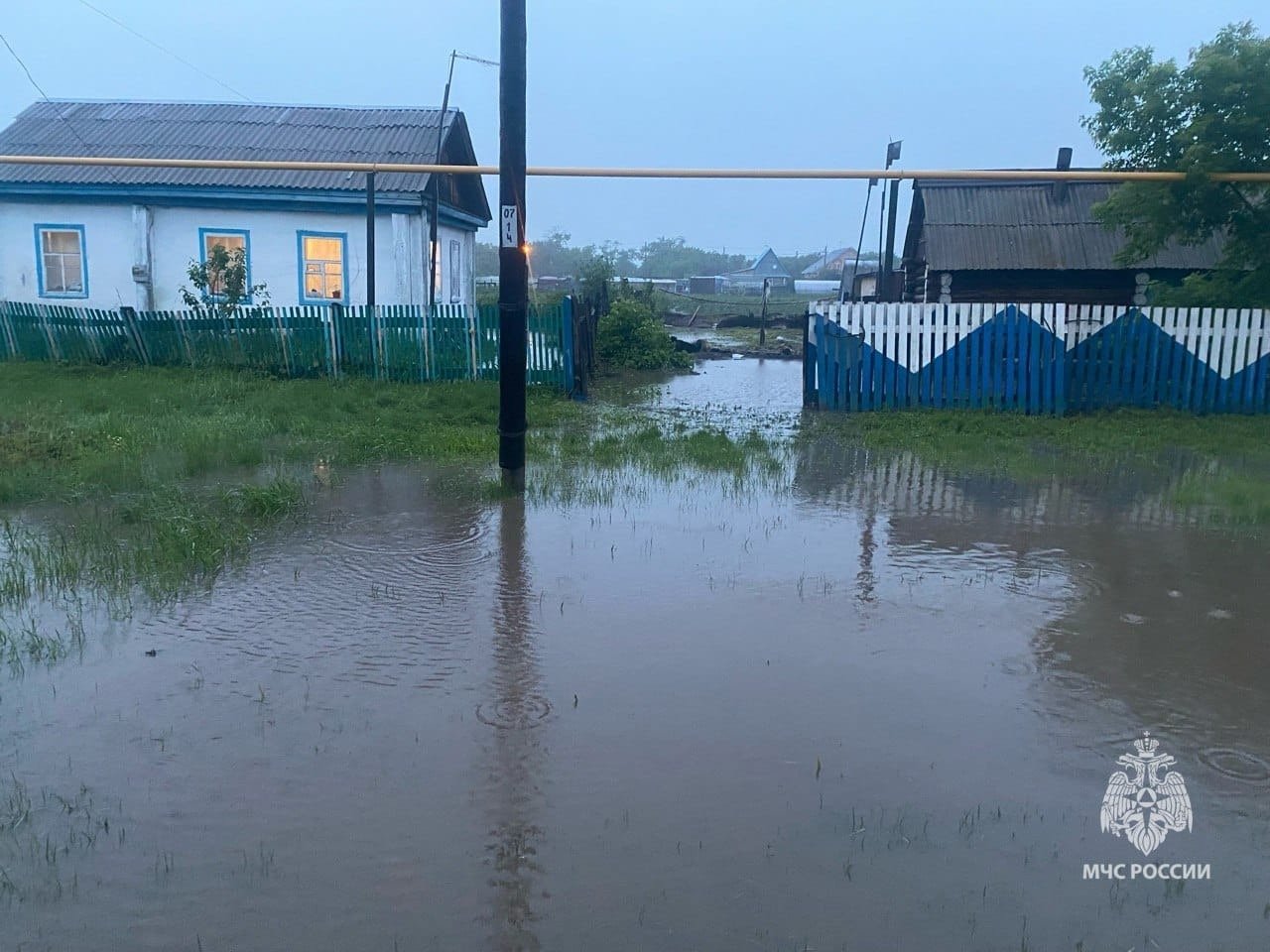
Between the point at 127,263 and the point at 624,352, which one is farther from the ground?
the point at 127,263

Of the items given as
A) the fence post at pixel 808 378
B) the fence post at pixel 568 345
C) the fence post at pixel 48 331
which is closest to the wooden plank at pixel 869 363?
the fence post at pixel 808 378

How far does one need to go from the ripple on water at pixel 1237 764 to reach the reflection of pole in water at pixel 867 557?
2277 millimetres

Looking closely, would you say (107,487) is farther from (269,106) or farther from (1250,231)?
(269,106)

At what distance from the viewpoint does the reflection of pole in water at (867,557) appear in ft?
21.4

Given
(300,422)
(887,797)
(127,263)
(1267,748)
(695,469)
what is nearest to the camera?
(887,797)

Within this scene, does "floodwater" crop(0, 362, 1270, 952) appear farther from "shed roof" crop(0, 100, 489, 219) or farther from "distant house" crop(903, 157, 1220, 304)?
"distant house" crop(903, 157, 1220, 304)

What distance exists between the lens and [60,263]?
71.7 ft

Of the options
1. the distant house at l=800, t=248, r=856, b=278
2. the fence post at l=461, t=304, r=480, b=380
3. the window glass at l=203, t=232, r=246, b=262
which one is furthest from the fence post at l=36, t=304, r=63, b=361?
the distant house at l=800, t=248, r=856, b=278

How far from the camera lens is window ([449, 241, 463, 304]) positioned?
80.5ft

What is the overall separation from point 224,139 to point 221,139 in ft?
0.20

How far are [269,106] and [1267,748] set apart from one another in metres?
23.5

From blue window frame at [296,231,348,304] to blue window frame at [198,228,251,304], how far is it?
3.36ft

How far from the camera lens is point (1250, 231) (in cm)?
1413

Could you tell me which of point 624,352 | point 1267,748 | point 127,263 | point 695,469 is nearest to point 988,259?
point 624,352
